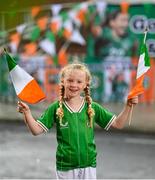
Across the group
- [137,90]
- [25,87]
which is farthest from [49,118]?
[137,90]

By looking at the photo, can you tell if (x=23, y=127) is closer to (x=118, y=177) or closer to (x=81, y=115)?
(x=118, y=177)

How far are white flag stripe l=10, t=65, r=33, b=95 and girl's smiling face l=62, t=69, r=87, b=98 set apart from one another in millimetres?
321

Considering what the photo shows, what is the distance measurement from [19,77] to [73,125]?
575mm

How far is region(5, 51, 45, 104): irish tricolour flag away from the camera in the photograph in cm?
471

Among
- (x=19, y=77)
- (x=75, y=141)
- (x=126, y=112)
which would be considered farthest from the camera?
(x=19, y=77)

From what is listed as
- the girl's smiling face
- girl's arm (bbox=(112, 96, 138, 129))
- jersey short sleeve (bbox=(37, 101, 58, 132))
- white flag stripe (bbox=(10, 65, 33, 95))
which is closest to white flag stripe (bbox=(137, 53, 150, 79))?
girl's arm (bbox=(112, 96, 138, 129))

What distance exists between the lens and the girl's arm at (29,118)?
450 centimetres

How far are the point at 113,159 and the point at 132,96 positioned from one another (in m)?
4.34

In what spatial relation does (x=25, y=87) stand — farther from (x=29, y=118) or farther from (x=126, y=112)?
(x=126, y=112)

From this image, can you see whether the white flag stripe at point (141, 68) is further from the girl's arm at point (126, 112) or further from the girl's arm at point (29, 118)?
the girl's arm at point (29, 118)

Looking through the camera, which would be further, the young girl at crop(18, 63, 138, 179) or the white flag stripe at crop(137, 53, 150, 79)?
the white flag stripe at crop(137, 53, 150, 79)

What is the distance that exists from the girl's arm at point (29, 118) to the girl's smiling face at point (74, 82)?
1.00 ft

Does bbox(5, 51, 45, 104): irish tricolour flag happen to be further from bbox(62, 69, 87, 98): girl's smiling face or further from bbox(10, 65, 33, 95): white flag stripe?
bbox(62, 69, 87, 98): girl's smiling face

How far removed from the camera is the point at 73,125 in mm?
4535
